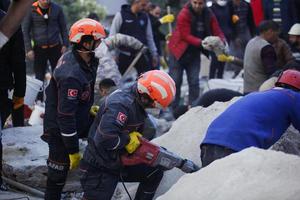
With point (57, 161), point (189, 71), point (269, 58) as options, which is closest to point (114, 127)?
point (57, 161)

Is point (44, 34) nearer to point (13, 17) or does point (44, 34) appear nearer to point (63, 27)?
point (63, 27)

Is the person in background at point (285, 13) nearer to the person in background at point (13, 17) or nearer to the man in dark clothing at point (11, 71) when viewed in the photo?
the man in dark clothing at point (11, 71)

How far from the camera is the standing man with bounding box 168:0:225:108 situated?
9500 millimetres

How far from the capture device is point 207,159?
16.8 ft

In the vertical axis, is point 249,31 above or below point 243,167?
below

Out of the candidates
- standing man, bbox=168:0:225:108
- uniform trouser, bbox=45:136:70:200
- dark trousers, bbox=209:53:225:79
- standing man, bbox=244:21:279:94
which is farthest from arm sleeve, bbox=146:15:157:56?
uniform trouser, bbox=45:136:70:200

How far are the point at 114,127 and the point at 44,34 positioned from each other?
514cm

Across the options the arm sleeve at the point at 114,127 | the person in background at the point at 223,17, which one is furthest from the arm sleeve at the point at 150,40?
the arm sleeve at the point at 114,127

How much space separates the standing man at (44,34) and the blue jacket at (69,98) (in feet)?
13.2

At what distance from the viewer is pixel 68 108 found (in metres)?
5.36

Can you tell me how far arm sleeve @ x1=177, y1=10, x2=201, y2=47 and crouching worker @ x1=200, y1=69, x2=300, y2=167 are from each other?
445 cm

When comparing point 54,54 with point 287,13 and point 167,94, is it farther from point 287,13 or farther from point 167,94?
point 167,94

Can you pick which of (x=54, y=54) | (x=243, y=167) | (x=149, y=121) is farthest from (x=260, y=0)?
(x=243, y=167)

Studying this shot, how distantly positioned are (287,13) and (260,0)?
20.0 inches
